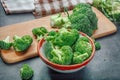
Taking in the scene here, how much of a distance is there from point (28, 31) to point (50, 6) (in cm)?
29

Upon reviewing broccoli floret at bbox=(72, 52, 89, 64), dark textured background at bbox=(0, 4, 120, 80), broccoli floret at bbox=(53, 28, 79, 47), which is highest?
broccoli floret at bbox=(53, 28, 79, 47)

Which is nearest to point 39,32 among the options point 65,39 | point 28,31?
point 28,31

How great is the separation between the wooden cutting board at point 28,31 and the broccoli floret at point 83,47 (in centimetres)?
19

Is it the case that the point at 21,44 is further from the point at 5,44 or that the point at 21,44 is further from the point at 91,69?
the point at 91,69

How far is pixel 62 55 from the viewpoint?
787 mm

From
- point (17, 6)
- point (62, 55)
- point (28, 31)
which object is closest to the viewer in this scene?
point (62, 55)

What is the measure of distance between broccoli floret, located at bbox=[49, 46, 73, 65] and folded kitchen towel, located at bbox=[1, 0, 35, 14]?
484 mm

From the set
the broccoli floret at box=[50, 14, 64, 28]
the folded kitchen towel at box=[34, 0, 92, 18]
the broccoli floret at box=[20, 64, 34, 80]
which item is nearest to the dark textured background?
the broccoli floret at box=[20, 64, 34, 80]

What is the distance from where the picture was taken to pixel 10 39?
100 cm

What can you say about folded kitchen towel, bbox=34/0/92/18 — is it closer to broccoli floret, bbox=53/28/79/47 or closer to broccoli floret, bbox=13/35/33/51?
broccoli floret, bbox=13/35/33/51

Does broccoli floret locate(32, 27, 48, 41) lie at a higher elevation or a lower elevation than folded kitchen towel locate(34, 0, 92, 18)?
higher

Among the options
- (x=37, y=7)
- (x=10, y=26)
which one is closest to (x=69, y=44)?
(x=10, y=26)

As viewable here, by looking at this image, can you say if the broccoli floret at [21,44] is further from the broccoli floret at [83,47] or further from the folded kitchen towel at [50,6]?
the folded kitchen towel at [50,6]

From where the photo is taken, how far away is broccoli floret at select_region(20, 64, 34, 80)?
2.71 ft
